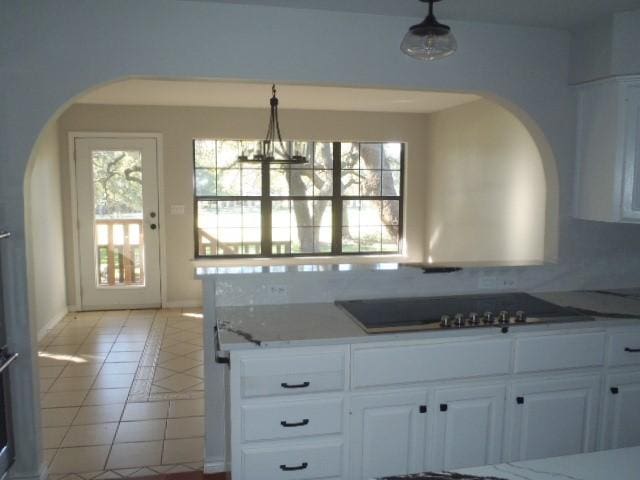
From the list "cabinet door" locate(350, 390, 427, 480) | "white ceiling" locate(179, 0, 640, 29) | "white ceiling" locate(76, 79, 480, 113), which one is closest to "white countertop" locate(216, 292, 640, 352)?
"cabinet door" locate(350, 390, 427, 480)

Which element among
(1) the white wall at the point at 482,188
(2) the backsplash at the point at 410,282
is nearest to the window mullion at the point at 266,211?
(1) the white wall at the point at 482,188

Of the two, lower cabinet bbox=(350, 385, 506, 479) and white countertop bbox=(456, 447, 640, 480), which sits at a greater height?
white countertop bbox=(456, 447, 640, 480)

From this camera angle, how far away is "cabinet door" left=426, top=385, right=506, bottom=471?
7.64ft

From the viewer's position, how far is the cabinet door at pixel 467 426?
2328 millimetres

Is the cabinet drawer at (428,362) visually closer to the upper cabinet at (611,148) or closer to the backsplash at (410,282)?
the backsplash at (410,282)

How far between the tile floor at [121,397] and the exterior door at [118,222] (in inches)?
21.8

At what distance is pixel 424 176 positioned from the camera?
660 centimetres

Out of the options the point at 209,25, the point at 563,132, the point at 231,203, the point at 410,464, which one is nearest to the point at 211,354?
the point at 410,464

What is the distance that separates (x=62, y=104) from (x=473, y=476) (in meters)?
2.18

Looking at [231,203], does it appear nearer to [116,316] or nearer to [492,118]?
[116,316]

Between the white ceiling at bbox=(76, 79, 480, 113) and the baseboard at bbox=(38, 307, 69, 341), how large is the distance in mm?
2211

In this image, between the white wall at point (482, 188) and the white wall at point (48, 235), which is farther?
the white wall at point (48, 235)

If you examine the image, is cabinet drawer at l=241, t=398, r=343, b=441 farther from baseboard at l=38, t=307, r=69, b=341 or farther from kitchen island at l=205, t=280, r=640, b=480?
baseboard at l=38, t=307, r=69, b=341

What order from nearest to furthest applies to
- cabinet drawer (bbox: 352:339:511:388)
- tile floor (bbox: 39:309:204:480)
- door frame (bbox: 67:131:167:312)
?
cabinet drawer (bbox: 352:339:511:388) < tile floor (bbox: 39:309:204:480) < door frame (bbox: 67:131:167:312)
